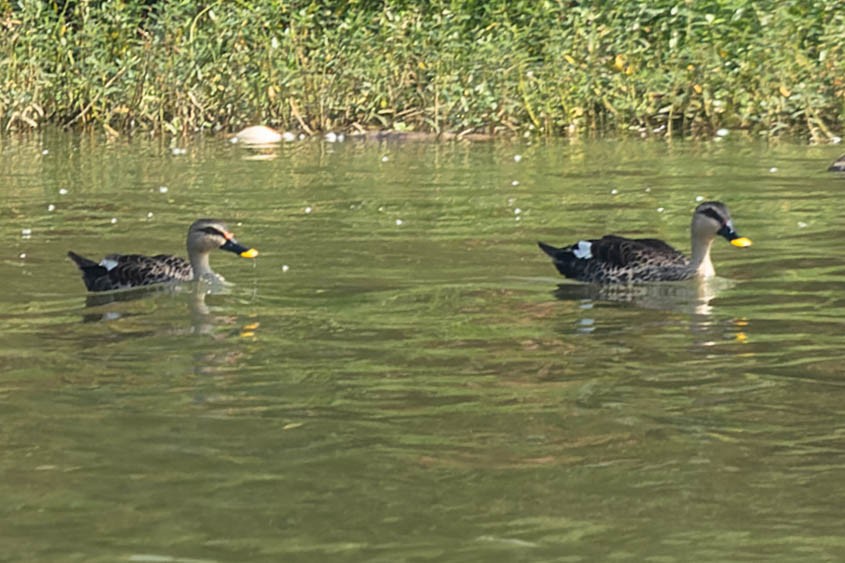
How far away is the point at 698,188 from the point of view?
53.6ft

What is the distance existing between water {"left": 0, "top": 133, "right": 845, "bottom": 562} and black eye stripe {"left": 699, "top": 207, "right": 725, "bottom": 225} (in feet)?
1.15

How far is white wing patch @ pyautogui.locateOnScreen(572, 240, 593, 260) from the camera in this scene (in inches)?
471

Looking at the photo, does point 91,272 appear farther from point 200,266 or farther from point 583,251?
point 583,251

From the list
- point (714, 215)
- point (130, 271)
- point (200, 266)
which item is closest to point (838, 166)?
point (714, 215)

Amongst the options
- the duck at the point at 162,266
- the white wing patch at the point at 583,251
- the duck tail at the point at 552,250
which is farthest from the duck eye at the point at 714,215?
the duck at the point at 162,266

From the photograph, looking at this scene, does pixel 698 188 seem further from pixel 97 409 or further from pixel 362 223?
pixel 97 409

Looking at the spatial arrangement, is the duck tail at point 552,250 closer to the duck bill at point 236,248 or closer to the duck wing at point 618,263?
the duck wing at point 618,263

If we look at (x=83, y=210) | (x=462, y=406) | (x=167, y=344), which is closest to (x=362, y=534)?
(x=462, y=406)

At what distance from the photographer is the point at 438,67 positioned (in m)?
22.3

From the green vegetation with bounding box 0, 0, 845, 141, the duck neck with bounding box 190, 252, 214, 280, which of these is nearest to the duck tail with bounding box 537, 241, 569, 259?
the duck neck with bounding box 190, 252, 214, 280

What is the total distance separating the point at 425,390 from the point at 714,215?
4.10 m

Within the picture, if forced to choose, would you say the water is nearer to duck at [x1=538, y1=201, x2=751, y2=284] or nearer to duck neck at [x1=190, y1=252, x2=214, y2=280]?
duck at [x1=538, y1=201, x2=751, y2=284]

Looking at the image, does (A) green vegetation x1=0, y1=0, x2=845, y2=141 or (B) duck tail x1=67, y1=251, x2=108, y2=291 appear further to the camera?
(A) green vegetation x1=0, y1=0, x2=845, y2=141

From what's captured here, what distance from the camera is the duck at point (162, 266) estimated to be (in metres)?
11.9
